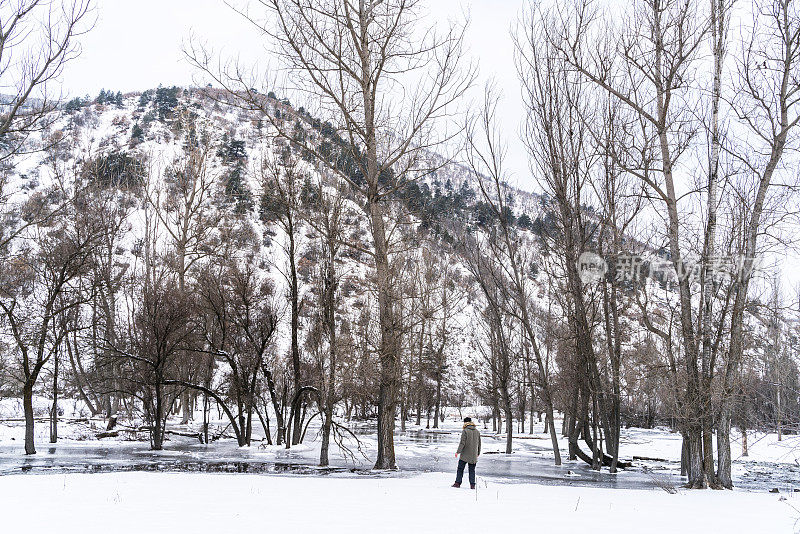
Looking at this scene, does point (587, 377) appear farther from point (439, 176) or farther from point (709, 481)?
point (439, 176)

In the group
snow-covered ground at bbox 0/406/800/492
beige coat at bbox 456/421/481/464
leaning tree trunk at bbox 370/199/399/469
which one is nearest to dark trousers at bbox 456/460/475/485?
beige coat at bbox 456/421/481/464

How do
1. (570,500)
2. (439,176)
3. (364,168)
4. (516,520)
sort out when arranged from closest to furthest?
(516,520)
(570,500)
(364,168)
(439,176)

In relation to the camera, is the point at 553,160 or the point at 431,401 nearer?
the point at 553,160

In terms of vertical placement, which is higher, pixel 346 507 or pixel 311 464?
pixel 346 507

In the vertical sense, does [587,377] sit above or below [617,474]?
above

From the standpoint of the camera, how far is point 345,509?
7.95 metres

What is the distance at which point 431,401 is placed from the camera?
51219 mm

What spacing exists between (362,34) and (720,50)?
8.79 meters

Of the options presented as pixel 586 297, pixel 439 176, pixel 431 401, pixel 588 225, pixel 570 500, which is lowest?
pixel 431 401

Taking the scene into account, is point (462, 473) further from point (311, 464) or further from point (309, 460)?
point (309, 460)

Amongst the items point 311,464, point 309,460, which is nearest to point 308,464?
point 311,464

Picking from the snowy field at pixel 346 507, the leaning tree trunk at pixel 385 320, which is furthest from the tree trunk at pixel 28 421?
the leaning tree trunk at pixel 385 320

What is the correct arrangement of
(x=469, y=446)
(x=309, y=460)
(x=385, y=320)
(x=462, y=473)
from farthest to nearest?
1. (x=309, y=460)
2. (x=385, y=320)
3. (x=469, y=446)
4. (x=462, y=473)

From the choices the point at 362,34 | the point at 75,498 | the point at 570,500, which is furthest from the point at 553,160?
the point at 75,498
